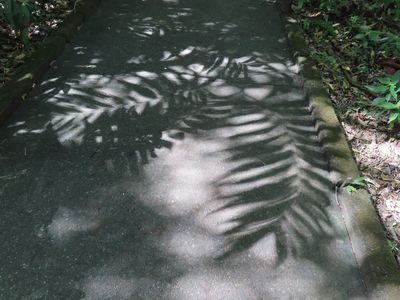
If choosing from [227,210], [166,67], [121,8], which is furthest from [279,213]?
[121,8]

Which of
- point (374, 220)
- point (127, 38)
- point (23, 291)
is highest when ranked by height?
point (127, 38)

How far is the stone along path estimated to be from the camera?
1948mm

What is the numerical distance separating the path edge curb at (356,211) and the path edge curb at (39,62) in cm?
222

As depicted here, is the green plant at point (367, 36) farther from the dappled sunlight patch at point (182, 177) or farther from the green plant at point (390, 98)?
the dappled sunlight patch at point (182, 177)

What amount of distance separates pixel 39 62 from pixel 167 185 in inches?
68.0

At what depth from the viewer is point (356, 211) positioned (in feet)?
7.36

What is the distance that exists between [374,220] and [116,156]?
1615mm

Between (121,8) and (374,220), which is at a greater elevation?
(121,8)

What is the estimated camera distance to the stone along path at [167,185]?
195cm

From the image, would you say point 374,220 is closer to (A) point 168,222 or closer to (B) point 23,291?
(A) point 168,222

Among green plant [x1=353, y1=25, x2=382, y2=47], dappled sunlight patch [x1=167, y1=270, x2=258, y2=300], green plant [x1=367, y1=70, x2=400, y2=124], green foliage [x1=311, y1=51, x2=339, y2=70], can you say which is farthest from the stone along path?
green plant [x1=353, y1=25, x2=382, y2=47]

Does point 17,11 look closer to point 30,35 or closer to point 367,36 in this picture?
point 30,35

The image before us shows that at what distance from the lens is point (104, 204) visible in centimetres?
227

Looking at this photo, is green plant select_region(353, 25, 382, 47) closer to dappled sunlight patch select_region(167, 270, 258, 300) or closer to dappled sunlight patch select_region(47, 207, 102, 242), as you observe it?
dappled sunlight patch select_region(167, 270, 258, 300)
